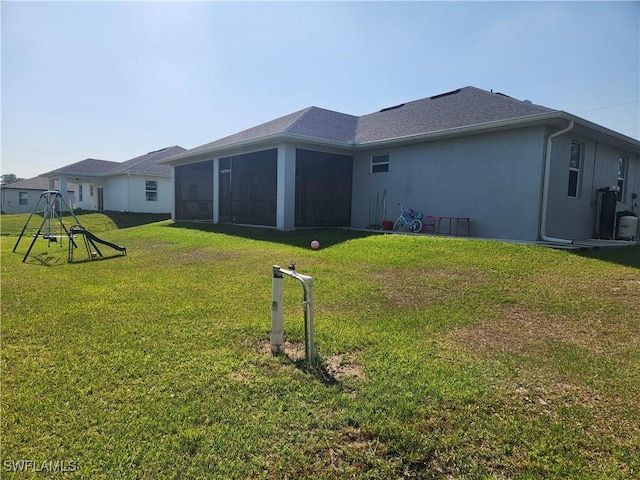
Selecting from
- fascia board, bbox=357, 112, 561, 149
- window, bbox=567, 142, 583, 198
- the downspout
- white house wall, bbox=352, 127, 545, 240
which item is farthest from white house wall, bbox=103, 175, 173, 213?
window, bbox=567, 142, 583, 198

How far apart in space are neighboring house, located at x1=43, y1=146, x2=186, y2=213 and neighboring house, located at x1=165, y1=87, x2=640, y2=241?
29.6 feet

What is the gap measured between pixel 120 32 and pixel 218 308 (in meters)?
7.32

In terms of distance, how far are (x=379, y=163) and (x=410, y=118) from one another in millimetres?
1959

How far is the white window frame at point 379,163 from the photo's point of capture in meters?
13.2

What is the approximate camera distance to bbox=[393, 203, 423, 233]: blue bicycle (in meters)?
11.7

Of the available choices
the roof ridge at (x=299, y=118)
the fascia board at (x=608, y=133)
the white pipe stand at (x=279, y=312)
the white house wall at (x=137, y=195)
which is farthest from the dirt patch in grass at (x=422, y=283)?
the white house wall at (x=137, y=195)

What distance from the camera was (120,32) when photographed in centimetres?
859

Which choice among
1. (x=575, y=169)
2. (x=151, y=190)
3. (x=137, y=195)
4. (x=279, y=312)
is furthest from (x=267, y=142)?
(x=137, y=195)

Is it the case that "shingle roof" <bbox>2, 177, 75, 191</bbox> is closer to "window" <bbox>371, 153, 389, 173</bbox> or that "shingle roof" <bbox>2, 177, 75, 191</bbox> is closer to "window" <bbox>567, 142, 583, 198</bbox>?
"window" <bbox>371, 153, 389, 173</bbox>

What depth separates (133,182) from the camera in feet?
81.5

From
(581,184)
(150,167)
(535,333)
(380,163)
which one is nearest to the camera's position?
(535,333)

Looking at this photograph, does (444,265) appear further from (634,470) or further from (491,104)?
(491,104)

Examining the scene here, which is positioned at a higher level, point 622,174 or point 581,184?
point 622,174

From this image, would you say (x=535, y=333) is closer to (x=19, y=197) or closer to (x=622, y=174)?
(x=622, y=174)
